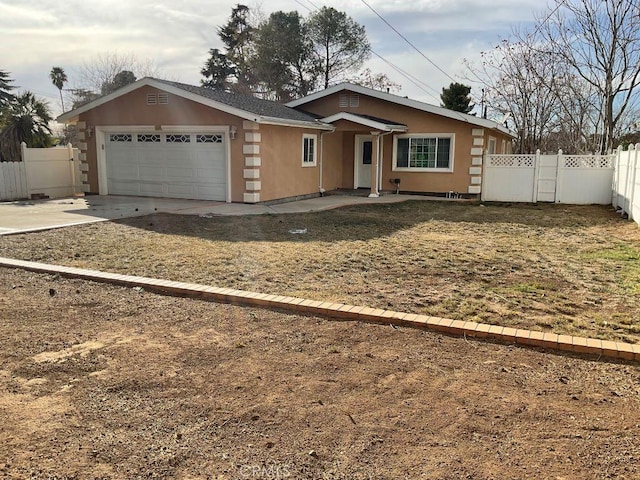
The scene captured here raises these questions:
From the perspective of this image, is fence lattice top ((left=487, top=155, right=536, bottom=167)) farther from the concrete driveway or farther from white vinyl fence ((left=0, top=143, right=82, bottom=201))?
white vinyl fence ((left=0, top=143, right=82, bottom=201))

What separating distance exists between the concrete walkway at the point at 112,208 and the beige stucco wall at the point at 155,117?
891 millimetres

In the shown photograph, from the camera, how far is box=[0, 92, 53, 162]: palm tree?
1786cm

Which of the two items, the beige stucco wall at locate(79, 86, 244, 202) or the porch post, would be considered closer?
the beige stucco wall at locate(79, 86, 244, 202)

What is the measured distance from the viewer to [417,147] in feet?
61.2

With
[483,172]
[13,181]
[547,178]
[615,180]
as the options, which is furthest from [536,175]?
[13,181]

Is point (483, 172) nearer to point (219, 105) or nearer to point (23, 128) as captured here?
point (219, 105)

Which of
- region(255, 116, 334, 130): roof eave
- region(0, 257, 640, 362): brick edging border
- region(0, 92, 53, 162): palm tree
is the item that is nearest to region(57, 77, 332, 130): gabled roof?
region(255, 116, 334, 130): roof eave

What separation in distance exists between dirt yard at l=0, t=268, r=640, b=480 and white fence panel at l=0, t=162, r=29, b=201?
12801 millimetres

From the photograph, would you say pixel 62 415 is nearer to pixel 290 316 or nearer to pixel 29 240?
pixel 290 316

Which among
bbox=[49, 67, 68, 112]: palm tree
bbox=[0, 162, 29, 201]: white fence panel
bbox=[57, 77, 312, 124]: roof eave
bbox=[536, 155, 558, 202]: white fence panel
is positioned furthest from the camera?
bbox=[49, 67, 68, 112]: palm tree

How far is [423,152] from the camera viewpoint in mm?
18547

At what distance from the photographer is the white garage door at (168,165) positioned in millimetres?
15341

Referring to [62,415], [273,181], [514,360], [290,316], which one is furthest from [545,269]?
[273,181]

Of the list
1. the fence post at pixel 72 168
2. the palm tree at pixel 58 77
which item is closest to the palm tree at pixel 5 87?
the palm tree at pixel 58 77
